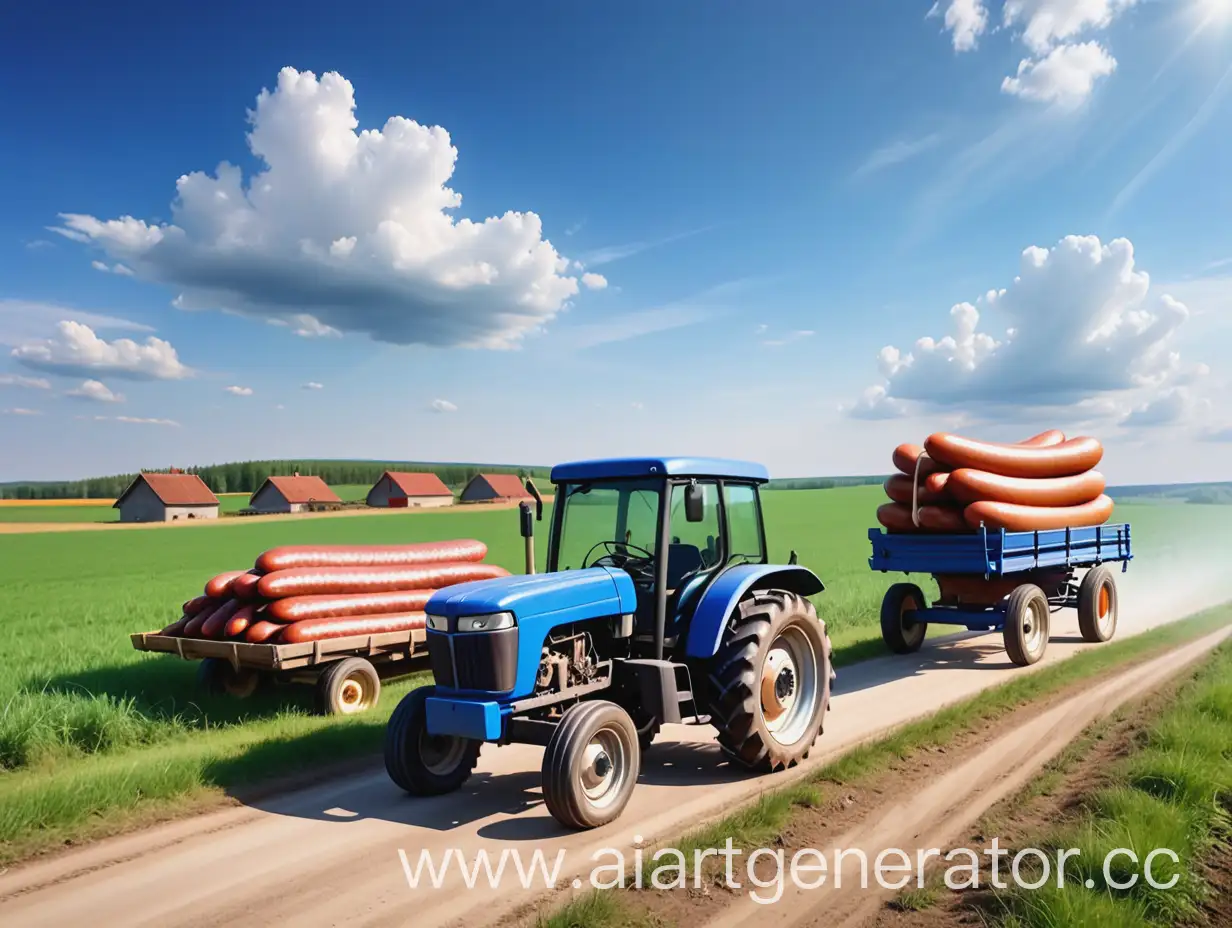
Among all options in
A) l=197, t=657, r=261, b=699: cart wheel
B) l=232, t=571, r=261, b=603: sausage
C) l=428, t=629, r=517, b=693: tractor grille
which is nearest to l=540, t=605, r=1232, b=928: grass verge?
l=428, t=629, r=517, b=693: tractor grille

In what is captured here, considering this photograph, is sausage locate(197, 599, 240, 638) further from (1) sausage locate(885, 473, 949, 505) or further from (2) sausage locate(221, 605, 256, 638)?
(1) sausage locate(885, 473, 949, 505)

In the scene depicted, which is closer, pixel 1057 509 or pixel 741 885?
pixel 741 885

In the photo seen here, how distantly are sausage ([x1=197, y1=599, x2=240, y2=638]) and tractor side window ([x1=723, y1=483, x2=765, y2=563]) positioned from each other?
499cm

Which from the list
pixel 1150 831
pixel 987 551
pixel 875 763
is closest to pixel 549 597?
pixel 875 763

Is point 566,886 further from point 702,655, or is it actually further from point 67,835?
point 67,835

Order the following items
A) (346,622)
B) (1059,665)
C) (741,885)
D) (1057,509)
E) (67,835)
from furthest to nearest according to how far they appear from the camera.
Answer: (1057,509), (1059,665), (346,622), (67,835), (741,885)

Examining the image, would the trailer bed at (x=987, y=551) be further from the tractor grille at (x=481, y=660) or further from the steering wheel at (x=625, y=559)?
the tractor grille at (x=481, y=660)

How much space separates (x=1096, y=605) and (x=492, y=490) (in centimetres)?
6163

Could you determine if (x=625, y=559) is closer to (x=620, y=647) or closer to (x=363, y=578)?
(x=620, y=647)

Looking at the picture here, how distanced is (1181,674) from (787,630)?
5206mm

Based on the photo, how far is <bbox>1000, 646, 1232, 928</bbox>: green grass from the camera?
374 cm

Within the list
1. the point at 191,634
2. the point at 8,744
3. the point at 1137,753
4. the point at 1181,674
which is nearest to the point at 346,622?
the point at 191,634

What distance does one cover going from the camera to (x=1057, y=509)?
39.0 feet

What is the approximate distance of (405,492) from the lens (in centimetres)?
6712
